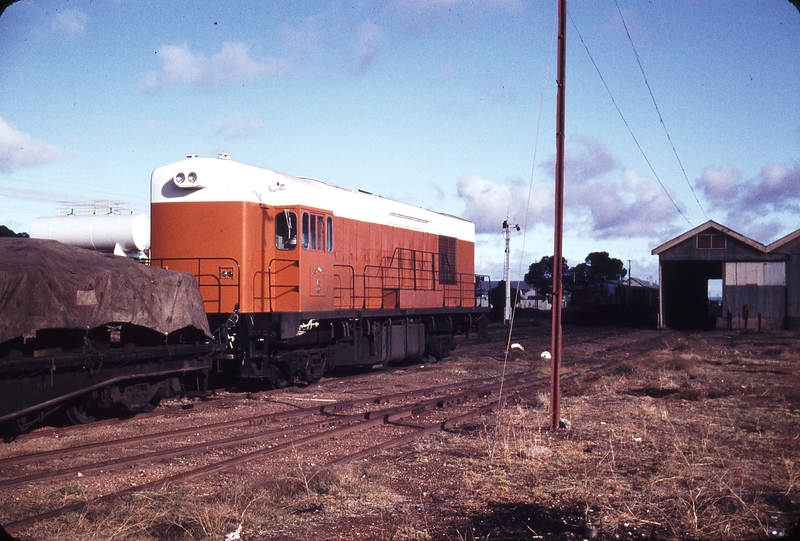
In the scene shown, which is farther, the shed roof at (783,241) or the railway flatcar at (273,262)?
the shed roof at (783,241)

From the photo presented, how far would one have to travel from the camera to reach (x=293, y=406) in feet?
40.8

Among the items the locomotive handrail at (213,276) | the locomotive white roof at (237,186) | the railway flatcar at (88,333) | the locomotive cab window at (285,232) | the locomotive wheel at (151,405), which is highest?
the locomotive white roof at (237,186)

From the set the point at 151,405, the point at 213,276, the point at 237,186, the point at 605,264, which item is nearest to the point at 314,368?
the point at 213,276

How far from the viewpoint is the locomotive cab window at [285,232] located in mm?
14312

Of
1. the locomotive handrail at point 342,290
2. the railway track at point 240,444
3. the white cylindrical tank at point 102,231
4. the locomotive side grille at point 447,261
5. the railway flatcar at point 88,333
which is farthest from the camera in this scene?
the locomotive side grille at point 447,261

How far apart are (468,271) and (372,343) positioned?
7749 mm

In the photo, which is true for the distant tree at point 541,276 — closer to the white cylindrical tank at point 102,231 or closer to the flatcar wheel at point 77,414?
the white cylindrical tank at point 102,231

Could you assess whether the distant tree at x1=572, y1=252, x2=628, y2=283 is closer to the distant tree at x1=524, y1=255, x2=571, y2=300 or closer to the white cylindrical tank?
the distant tree at x1=524, y1=255, x2=571, y2=300

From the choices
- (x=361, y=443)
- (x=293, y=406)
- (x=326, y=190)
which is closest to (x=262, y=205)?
(x=326, y=190)

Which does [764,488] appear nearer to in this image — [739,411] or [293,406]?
[739,411]

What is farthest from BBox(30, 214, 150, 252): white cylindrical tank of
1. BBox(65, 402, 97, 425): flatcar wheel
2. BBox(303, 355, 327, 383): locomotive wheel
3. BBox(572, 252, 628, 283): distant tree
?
BBox(572, 252, 628, 283): distant tree

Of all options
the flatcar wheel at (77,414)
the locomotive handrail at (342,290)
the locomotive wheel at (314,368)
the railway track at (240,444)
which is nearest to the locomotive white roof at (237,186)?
the locomotive handrail at (342,290)

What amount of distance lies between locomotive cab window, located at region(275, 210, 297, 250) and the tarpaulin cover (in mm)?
2882

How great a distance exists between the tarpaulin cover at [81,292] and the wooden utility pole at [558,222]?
5.84 m
